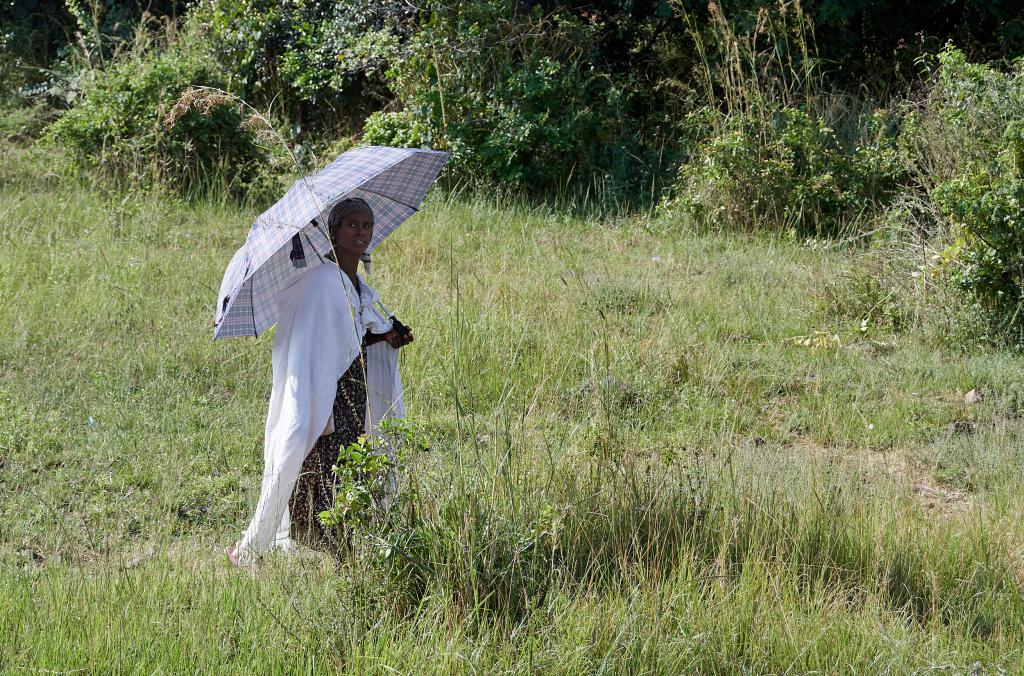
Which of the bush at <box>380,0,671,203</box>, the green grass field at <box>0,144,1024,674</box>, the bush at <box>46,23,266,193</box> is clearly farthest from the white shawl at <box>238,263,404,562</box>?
the bush at <box>380,0,671,203</box>

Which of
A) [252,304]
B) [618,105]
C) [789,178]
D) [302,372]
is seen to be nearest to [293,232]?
[252,304]

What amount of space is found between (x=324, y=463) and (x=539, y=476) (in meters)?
0.88

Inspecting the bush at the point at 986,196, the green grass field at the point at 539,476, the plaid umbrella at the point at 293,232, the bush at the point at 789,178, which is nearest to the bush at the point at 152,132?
the green grass field at the point at 539,476

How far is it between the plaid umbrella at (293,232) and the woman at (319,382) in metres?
0.08

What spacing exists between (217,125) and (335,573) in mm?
7181

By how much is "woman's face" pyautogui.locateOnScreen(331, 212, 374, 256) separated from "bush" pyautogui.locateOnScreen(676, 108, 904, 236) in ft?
19.0

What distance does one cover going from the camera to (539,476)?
4234 mm

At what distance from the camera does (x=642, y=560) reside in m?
4.08

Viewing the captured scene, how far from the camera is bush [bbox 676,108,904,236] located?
9.60 meters

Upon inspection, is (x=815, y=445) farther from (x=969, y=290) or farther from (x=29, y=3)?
(x=29, y=3)

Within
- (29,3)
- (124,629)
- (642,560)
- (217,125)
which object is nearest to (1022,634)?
(642,560)

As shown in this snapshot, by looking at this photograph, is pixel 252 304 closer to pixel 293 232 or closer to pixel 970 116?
pixel 293 232

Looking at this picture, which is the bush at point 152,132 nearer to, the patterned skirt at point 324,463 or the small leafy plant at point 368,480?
the patterned skirt at point 324,463

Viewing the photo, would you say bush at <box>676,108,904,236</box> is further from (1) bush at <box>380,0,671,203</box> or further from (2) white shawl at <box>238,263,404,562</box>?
(2) white shawl at <box>238,263,404,562</box>
